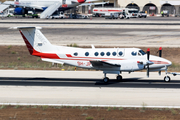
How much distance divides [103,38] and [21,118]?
3984 centimetres

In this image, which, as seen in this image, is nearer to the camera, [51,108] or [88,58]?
[51,108]

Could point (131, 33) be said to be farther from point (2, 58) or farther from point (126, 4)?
point (126, 4)

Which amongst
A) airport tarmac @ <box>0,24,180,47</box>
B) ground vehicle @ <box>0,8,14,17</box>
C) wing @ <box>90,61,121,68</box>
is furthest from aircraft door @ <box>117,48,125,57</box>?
ground vehicle @ <box>0,8,14,17</box>

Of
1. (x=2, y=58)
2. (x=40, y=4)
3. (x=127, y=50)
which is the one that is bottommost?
(x=2, y=58)

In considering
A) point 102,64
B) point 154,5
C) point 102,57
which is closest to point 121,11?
point 154,5

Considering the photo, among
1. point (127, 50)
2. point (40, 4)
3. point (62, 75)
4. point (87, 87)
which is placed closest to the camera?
point (87, 87)

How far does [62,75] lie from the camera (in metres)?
28.2

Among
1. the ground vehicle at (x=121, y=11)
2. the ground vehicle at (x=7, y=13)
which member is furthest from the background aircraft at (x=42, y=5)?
the ground vehicle at (x=121, y=11)

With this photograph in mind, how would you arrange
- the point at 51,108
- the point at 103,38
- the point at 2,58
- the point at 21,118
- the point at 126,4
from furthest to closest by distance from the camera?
the point at 126,4
the point at 103,38
the point at 2,58
the point at 51,108
the point at 21,118

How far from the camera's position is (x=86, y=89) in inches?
860

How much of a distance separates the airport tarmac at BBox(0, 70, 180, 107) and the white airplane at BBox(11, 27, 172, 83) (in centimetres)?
127

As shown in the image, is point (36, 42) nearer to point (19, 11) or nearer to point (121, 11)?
point (121, 11)

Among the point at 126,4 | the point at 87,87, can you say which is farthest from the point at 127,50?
the point at 126,4

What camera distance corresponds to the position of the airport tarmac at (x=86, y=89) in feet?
60.8
